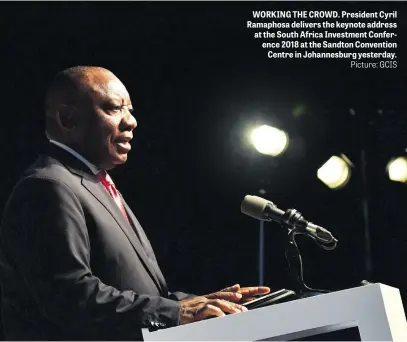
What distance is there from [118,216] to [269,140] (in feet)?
4.36

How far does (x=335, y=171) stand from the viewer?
12.0 ft

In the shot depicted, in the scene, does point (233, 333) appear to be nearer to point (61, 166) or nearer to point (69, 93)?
point (61, 166)

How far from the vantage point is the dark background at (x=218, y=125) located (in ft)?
10.00

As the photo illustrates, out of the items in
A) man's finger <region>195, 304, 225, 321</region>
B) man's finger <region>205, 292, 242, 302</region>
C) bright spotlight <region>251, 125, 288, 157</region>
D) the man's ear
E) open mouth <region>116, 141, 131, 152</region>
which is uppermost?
the man's ear

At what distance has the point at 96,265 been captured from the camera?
2182mm

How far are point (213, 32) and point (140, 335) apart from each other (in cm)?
160

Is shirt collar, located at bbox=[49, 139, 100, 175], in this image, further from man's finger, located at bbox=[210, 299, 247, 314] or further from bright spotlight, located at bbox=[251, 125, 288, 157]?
bright spotlight, located at bbox=[251, 125, 288, 157]

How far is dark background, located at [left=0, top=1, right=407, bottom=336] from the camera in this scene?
3047 mm

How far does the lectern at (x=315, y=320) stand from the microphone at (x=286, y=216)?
32 cm

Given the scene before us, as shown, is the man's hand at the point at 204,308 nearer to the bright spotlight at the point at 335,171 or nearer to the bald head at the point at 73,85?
the bald head at the point at 73,85

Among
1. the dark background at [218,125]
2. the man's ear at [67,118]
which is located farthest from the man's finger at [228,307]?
the dark background at [218,125]

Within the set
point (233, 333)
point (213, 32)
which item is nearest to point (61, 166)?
point (233, 333)

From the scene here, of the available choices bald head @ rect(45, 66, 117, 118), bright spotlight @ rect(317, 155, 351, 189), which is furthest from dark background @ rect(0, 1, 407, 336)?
bald head @ rect(45, 66, 117, 118)

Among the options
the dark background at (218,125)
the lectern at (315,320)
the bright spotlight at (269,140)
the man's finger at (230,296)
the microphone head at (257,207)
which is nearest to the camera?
the lectern at (315,320)
